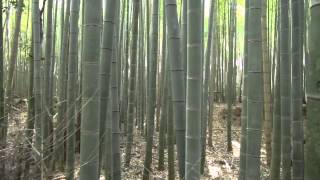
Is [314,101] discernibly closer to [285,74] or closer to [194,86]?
[194,86]

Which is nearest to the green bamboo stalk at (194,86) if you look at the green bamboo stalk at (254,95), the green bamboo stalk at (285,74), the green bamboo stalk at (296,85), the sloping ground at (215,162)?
the green bamboo stalk at (254,95)

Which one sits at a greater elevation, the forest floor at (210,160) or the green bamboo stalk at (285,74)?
the green bamboo stalk at (285,74)

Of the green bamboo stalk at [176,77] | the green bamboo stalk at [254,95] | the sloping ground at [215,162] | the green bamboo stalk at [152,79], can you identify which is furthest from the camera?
the sloping ground at [215,162]

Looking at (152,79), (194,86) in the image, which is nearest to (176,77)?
(194,86)

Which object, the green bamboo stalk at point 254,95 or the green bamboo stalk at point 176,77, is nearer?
the green bamboo stalk at point 254,95

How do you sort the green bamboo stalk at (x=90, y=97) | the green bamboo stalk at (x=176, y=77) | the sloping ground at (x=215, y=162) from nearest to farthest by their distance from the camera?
the green bamboo stalk at (x=90, y=97) < the green bamboo stalk at (x=176, y=77) < the sloping ground at (x=215, y=162)

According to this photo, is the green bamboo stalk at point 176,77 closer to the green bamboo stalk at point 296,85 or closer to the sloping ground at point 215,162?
the green bamboo stalk at point 296,85

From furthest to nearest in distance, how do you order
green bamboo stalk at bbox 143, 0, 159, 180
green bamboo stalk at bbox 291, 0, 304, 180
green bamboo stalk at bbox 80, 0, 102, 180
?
1. green bamboo stalk at bbox 143, 0, 159, 180
2. green bamboo stalk at bbox 291, 0, 304, 180
3. green bamboo stalk at bbox 80, 0, 102, 180

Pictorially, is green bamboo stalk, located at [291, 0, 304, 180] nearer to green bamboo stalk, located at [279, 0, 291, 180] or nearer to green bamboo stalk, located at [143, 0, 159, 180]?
green bamboo stalk, located at [279, 0, 291, 180]

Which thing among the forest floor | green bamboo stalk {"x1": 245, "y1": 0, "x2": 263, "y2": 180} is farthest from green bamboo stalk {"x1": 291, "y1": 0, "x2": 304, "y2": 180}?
the forest floor

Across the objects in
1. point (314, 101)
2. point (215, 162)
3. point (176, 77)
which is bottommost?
point (215, 162)

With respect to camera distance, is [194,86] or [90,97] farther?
[194,86]

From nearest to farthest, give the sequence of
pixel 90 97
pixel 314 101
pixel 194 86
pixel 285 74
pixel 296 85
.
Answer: pixel 314 101 < pixel 90 97 < pixel 194 86 < pixel 296 85 < pixel 285 74

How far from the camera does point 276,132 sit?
3.51 metres
